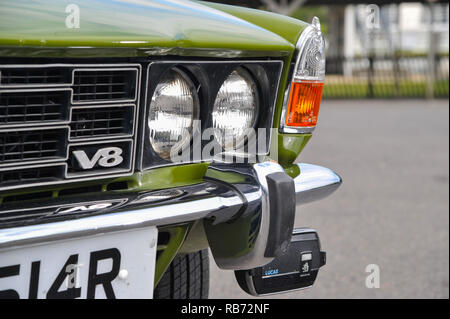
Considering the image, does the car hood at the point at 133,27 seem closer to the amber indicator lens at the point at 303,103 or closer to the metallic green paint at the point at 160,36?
the metallic green paint at the point at 160,36

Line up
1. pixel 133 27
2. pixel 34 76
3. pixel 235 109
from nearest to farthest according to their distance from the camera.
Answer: pixel 34 76 → pixel 133 27 → pixel 235 109

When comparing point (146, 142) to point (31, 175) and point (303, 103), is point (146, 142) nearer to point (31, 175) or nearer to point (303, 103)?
point (31, 175)

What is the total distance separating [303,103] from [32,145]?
963 mm

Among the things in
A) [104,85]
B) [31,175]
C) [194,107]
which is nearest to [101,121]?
[104,85]

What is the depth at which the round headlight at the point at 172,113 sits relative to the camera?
203 centimetres

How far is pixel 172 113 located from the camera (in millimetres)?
2068

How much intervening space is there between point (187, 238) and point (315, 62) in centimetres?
72

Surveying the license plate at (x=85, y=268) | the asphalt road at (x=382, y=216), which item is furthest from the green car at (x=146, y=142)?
the asphalt road at (x=382, y=216)

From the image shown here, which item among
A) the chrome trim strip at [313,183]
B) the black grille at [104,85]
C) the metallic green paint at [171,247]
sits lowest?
the metallic green paint at [171,247]

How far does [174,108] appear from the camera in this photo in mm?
2068

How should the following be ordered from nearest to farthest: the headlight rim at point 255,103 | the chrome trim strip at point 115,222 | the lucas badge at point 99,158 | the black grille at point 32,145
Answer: the chrome trim strip at point 115,222 < the black grille at point 32,145 < the lucas badge at point 99,158 < the headlight rim at point 255,103

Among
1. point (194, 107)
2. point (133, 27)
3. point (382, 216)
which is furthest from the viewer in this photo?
point (382, 216)
